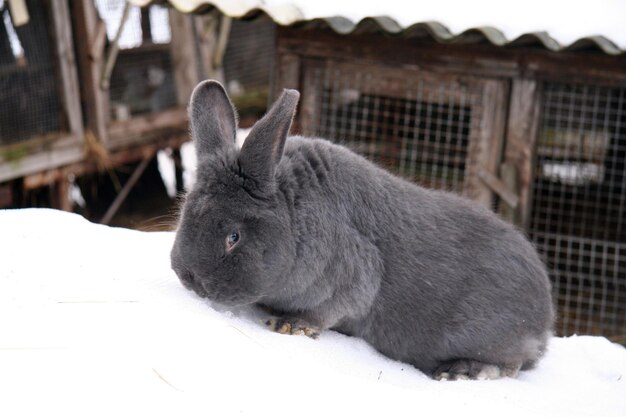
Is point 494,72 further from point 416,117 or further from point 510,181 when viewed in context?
point 510,181

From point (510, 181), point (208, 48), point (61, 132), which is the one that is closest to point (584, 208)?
→ point (510, 181)

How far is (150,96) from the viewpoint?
830 cm

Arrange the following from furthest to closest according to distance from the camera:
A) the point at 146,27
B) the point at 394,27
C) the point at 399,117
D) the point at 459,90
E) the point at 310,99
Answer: the point at 146,27 → the point at 399,117 → the point at 310,99 → the point at 459,90 → the point at 394,27

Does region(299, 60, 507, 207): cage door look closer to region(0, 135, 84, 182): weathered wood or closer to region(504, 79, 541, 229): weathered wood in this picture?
region(504, 79, 541, 229): weathered wood

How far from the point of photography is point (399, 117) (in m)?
5.90

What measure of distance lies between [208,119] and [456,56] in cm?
290

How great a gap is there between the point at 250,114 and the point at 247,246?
22.3 ft

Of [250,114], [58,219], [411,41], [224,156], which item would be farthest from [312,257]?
[250,114]

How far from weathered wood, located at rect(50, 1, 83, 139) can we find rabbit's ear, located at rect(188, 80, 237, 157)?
4.68 meters

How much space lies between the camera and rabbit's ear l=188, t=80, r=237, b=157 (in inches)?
114

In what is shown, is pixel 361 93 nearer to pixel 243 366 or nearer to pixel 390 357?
pixel 390 357

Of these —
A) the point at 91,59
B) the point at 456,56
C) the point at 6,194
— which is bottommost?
the point at 6,194

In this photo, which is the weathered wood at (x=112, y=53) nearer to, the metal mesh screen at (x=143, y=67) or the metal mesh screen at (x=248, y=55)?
the metal mesh screen at (x=143, y=67)

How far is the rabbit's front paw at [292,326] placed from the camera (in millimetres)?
2904
